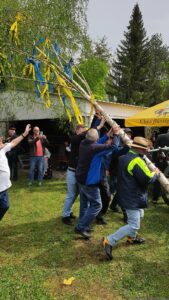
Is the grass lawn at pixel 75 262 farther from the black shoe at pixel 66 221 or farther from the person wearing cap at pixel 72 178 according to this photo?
the person wearing cap at pixel 72 178

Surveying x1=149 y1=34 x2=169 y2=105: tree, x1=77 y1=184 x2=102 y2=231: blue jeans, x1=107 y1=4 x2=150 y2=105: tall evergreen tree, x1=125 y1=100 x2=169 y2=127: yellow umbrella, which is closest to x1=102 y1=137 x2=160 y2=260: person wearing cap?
x1=77 y1=184 x2=102 y2=231: blue jeans

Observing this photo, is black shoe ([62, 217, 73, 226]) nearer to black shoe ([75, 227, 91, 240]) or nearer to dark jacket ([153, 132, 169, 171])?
black shoe ([75, 227, 91, 240])

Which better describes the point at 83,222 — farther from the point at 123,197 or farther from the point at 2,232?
the point at 2,232

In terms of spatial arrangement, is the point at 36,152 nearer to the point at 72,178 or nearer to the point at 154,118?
the point at 154,118

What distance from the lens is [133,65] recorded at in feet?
121

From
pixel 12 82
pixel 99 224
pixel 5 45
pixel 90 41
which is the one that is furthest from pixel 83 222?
pixel 90 41

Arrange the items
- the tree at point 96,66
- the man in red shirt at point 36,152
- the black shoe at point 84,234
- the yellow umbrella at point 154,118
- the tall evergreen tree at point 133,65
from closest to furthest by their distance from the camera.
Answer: the black shoe at point 84,234, the yellow umbrella at point 154,118, the man in red shirt at point 36,152, the tree at point 96,66, the tall evergreen tree at point 133,65

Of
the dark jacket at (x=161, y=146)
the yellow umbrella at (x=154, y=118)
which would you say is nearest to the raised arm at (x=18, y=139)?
the dark jacket at (x=161, y=146)

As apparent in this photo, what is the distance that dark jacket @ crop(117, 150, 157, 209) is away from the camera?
14.4 ft

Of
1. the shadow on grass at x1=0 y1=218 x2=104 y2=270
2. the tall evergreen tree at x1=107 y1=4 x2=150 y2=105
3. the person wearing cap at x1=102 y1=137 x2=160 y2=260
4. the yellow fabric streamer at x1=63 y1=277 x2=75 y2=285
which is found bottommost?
the yellow fabric streamer at x1=63 y1=277 x2=75 y2=285

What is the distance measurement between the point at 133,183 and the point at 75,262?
4.66 feet

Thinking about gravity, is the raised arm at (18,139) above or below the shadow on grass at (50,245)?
above

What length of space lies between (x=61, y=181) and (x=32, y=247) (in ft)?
18.3

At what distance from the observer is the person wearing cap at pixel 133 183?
438 centimetres
